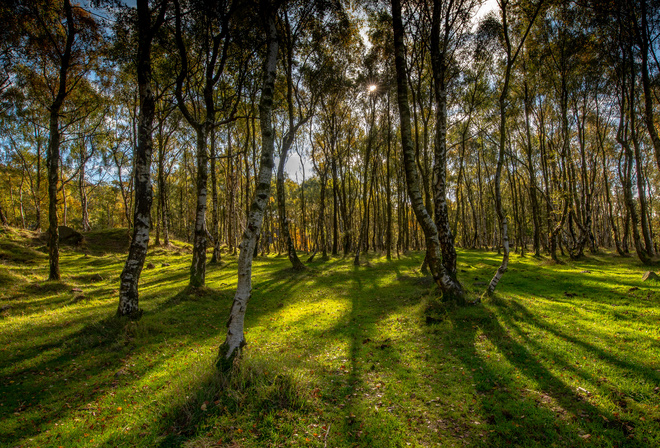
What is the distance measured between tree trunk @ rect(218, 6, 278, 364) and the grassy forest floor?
39cm

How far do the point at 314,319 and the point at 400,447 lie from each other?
657 centimetres

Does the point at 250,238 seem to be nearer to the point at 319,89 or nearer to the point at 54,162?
the point at 54,162

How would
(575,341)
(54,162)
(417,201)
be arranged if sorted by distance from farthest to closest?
1. (54,162)
2. (417,201)
3. (575,341)

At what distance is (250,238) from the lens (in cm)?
586

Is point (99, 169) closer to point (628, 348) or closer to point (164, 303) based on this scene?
point (164, 303)

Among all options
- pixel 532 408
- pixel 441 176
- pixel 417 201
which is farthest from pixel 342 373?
pixel 441 176

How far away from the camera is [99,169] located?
3334cm

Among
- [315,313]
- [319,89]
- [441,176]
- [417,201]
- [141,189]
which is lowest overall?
[315,313]

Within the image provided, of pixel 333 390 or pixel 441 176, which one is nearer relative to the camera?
pixel 333 390

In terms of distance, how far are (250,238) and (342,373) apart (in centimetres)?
366

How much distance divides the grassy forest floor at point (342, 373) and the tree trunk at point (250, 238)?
0.39 metres

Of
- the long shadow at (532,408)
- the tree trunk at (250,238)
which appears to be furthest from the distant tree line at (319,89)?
the long shadow at (532,408)

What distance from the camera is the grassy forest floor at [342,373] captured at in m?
4.16

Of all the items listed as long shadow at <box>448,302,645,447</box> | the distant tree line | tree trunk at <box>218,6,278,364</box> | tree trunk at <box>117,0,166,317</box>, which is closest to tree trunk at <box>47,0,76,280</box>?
the distant tree line
